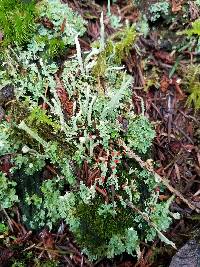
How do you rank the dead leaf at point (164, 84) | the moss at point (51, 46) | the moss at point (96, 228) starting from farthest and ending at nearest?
the dead leaf at point (164, 84) < the moss at point (51, 46) < the moss at point (96, 228)

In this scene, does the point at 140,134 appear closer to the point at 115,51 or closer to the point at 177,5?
the point at 115,51

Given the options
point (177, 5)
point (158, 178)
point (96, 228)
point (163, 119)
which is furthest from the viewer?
point (177, 5)

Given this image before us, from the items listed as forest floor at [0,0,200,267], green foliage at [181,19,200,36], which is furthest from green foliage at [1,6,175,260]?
green foliage at [181,19,200,36]

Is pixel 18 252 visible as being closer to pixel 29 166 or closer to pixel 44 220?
pixel 44 220

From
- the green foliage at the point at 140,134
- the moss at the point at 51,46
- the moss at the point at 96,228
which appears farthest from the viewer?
the moss at the point at 51,46

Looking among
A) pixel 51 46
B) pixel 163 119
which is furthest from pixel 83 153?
pixel 51 46

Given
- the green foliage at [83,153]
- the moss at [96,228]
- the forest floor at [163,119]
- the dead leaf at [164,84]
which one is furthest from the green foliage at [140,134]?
the moss at [96,228]

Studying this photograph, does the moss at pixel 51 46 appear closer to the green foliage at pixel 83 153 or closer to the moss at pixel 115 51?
the green foliage at pixel 83 153
